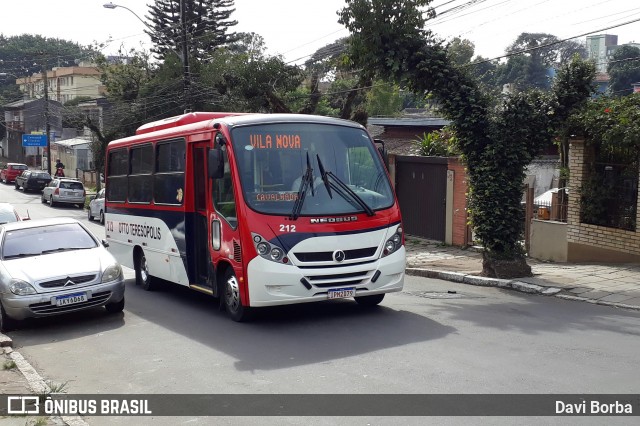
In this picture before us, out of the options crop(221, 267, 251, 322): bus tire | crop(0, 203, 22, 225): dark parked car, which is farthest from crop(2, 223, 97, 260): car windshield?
crop(0, 203, 22, 225): dark parked car

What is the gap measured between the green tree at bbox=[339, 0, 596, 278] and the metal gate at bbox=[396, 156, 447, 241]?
6653 mm

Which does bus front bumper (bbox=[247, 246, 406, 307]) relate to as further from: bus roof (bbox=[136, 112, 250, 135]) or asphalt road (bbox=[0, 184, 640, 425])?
bus roof (bbox=[136, 112, 250, 135])

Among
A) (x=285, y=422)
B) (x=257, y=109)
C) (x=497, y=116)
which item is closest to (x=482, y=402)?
(x=285, y=422)

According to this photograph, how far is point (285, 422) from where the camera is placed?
20.3 ft

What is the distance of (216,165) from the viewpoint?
1002 centimetres

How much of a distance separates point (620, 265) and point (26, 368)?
1142 centimetres

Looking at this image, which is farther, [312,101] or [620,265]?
[312,101]

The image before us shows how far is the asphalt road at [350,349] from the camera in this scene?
7.10m

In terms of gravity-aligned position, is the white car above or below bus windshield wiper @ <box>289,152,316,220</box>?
below

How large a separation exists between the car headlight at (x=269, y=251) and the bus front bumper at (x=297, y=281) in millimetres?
55

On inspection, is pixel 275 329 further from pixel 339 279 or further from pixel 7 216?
pixel 7 216

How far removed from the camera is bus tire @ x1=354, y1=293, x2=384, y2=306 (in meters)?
11.0

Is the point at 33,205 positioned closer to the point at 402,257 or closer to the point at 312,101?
the point at 312,101

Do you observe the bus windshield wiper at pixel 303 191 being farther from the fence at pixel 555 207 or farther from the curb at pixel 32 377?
the fence at pixel 555 207
